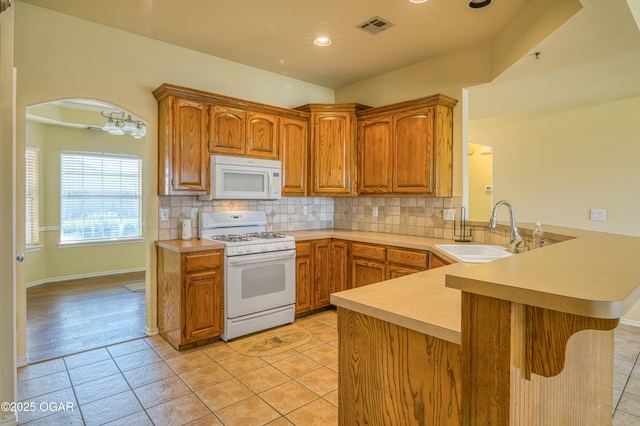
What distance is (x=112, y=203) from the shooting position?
19.7ft

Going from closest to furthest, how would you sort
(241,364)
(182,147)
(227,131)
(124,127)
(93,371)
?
(93,371)
(241,364)
(182,147)
(227,131)
(124,127)

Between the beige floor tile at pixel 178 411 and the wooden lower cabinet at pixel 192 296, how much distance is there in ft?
2.55

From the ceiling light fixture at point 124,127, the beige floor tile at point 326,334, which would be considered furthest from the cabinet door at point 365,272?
the ceiling light fixture at point 124,127

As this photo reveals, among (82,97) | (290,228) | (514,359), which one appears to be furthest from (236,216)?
(514,359)

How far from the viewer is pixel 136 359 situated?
9.43 ft

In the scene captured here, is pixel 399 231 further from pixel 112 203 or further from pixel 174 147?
pixel 112 203

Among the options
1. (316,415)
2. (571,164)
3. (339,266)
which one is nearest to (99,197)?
(339,266)

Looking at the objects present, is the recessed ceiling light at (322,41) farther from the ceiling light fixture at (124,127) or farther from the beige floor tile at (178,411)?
the beige floor tile at (178,411)

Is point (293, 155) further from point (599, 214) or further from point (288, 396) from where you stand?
point (599, 214)

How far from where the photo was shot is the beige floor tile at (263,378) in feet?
8.09

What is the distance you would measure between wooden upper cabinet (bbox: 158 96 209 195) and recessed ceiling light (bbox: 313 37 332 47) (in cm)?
121

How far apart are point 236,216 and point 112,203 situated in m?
3.43

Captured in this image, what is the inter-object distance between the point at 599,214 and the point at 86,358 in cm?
541

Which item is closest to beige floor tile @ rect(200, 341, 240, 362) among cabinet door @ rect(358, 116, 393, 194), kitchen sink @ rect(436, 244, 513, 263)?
kitchen sink @ rect(436, 244, 513, 263)
